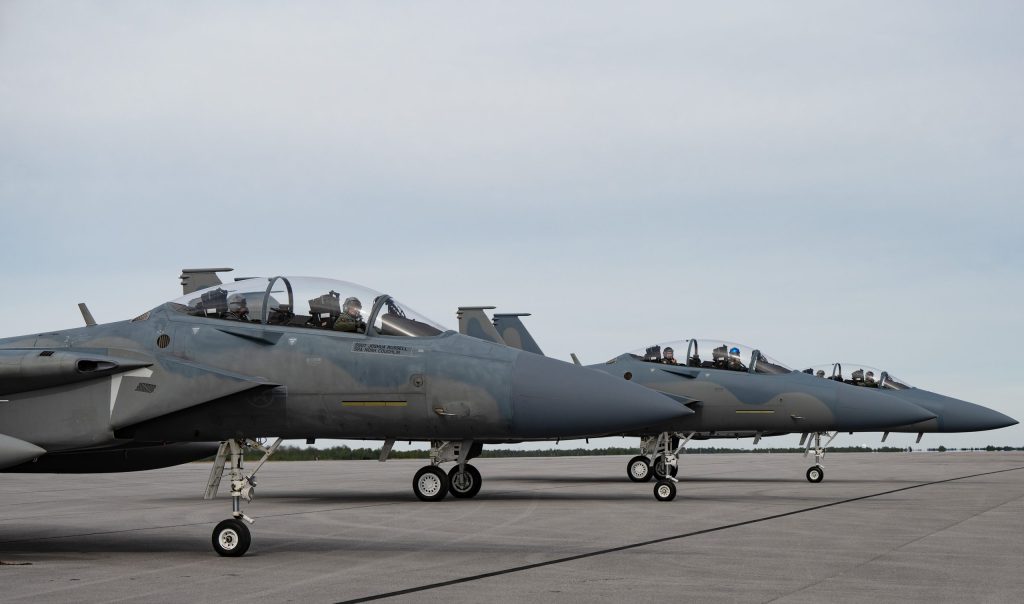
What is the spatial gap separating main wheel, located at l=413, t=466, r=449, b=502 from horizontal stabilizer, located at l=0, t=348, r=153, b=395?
804cm

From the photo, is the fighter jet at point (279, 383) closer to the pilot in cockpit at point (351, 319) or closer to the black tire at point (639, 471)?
the pilot in cockpit at point (351, 319)

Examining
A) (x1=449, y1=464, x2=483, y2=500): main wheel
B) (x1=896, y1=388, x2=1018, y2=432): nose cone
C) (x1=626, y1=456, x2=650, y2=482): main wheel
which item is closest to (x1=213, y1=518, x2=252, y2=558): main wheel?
(x1=449, y1=464, x2=483, y2=500): main wheel

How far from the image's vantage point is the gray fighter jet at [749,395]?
22.1 metres

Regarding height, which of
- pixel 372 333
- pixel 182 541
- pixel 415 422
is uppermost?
pixel 372 333

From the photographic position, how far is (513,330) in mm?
28766

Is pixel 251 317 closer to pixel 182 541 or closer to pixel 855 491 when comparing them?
pixel 182 541

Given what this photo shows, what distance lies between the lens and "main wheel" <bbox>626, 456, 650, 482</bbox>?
80.7 feet

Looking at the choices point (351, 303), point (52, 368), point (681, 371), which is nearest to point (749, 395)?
point (681, 371)

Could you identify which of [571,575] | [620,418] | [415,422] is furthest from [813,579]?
[415,422]

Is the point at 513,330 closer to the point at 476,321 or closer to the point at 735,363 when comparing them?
the point at 476,321

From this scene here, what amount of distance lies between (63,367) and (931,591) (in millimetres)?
7645

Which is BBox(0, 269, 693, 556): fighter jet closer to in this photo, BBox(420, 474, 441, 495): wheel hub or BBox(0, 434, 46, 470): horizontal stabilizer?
BBox(0, 434, 46, 470): horizontal stabilizer

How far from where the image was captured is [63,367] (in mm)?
10312

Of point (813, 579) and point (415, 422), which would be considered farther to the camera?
point (415, 422)
